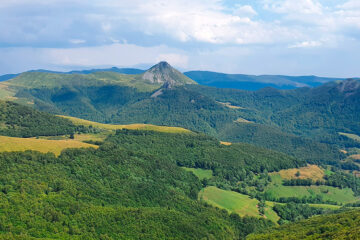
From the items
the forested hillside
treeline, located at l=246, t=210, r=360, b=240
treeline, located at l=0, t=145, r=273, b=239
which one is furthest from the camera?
the forested hillside

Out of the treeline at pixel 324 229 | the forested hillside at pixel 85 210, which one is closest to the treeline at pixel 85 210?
the forested hillside at pixel 85 210

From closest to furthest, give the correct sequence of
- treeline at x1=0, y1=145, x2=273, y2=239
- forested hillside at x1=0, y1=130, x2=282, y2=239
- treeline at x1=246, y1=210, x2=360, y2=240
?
treeline at x1=246, y1=210, x2=360, y2=240, treeline at x1=0, y1=145, x2=273, y2=239, forested hillside at x1=0, y1=130, x2=282, y2=239

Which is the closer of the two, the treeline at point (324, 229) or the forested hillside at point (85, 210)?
the treeline at point (324, 229)

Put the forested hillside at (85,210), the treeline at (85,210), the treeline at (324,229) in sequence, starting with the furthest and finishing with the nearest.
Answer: the forested hillside at (85,210) < the treeline at (85,210) < the treeline at (324,229)

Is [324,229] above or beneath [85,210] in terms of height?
beneath

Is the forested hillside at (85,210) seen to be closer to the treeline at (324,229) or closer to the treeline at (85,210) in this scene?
the treeline at (85,210)

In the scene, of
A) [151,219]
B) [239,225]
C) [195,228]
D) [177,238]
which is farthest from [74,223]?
[239,225]

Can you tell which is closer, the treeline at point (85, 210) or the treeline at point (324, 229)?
the treeline at point (324, 229)

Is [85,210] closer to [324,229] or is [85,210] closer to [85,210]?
[85,210]

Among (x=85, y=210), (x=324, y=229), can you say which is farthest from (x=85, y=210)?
(x=324, y=229)

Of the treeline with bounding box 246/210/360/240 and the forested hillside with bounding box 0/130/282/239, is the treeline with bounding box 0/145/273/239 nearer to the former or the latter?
the forested hillside with bounding box 0/130/282/239

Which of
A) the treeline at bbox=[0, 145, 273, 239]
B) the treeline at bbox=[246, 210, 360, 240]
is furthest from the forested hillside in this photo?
the treeline at bbox=[246, 210, 360, 240]

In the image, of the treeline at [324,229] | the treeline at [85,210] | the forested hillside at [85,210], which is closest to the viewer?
the treeline at [324,229]
